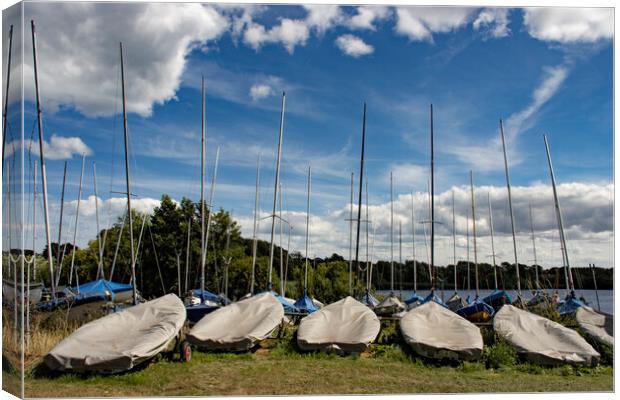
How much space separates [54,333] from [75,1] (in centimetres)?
542

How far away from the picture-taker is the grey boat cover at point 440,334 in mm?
10047

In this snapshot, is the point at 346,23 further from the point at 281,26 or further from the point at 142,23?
the point at 142,23

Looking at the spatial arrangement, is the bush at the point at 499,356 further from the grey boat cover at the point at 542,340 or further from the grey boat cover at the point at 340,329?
the grey boat cover at the point at 340,329

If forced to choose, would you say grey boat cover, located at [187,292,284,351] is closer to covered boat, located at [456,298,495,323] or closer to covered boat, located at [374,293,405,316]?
covered boat, located at [456,298,495,323]

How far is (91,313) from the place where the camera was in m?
12.9

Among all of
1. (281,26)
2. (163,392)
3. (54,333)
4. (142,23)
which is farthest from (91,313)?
(281,26)

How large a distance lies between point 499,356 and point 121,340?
6134 mm

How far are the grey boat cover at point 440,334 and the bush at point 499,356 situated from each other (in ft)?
0.70

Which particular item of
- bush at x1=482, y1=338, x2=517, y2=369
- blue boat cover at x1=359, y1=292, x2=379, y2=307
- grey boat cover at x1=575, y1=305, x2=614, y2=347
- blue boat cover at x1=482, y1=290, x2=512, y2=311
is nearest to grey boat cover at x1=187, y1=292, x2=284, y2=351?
bush at x1=482, y1=338, x2=517, y2=369

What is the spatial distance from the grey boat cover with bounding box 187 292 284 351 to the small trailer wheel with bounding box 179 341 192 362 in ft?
1.28

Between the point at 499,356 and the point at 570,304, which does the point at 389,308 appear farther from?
the point at 499,356

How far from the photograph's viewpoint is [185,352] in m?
9.96

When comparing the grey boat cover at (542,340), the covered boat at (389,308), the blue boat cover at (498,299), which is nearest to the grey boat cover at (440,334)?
the grey boat cover at (542,340)

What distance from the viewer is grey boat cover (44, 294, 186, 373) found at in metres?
8.70
